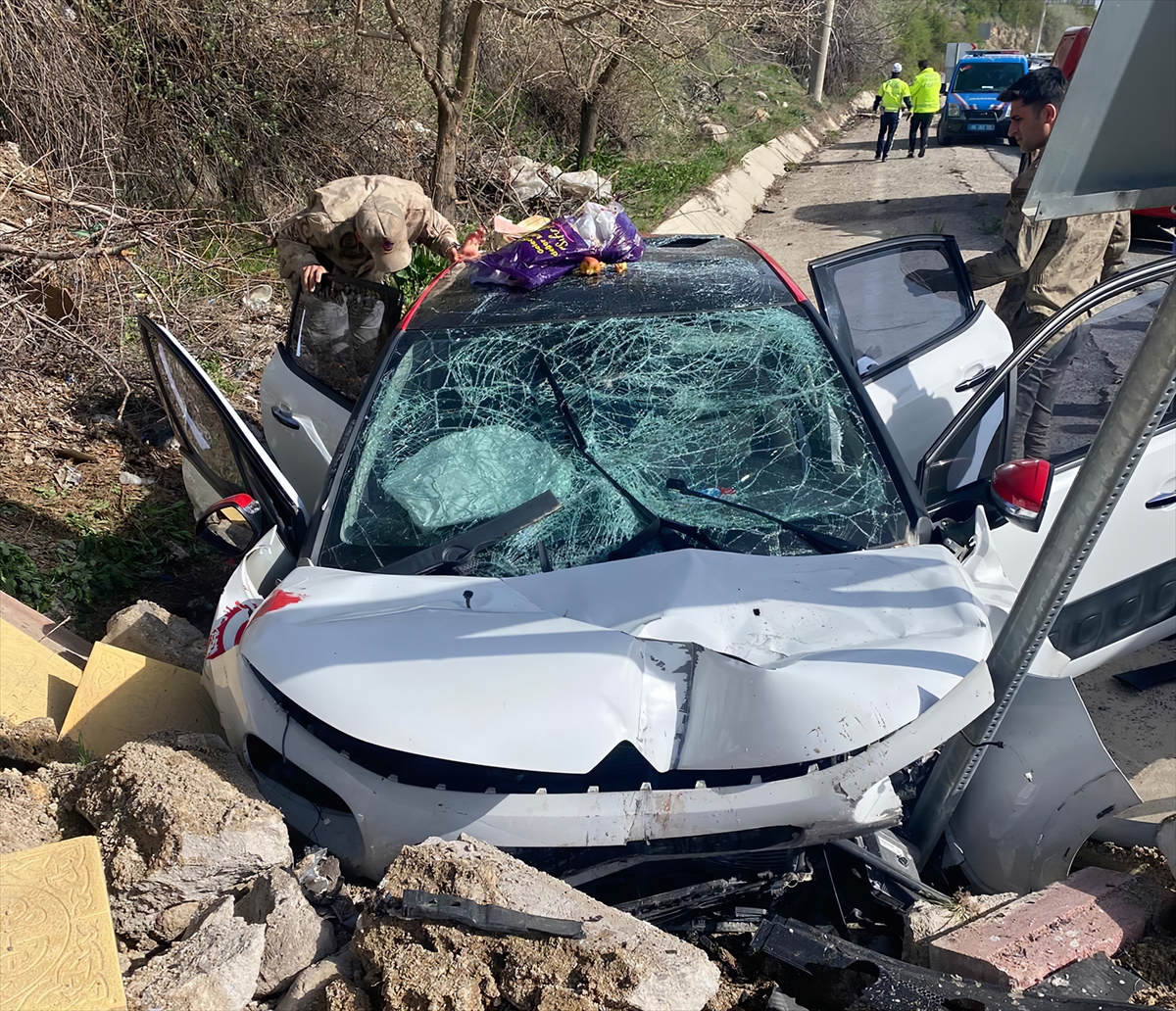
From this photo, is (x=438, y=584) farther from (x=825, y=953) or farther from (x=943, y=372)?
(x=943, y=372)

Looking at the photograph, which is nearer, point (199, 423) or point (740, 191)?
point (199, 423)

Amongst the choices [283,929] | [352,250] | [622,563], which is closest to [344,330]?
[352,250]

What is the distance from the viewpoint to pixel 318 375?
13.1 ft

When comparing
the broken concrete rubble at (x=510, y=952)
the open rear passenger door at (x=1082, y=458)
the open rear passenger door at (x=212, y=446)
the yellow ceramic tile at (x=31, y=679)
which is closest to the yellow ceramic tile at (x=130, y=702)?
the yellow ceramic tile at (x=31, y=679)

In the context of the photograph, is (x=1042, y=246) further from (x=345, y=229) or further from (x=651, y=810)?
(x=651, y=810)

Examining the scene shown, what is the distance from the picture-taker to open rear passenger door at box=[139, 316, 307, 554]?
2998 mm

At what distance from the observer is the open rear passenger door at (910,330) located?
12.1 feet

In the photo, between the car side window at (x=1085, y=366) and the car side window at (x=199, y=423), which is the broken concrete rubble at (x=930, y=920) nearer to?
the car side window at (x=1085, y=366)

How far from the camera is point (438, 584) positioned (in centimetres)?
255

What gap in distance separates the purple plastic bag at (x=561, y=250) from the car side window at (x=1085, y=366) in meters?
1.50

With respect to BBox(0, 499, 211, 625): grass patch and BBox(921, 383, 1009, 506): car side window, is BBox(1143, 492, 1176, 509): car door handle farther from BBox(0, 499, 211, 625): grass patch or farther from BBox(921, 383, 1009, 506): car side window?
BBox(0, 499, 211, 625): grass patch

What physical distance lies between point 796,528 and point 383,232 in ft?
9.35

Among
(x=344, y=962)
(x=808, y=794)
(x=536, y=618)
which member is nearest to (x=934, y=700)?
(x=808, y=794)

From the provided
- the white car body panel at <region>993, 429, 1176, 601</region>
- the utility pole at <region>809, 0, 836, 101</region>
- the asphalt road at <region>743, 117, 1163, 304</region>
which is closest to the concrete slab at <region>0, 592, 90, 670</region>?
the white car body panel at <region>993, 429, 1176, 601</region>
